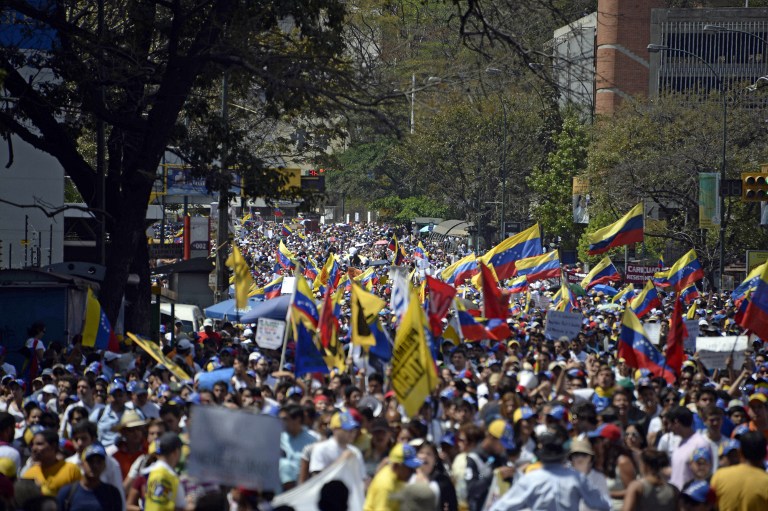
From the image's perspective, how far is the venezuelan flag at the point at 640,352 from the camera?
14367 mm

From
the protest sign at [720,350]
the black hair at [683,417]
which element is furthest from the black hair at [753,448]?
the protest sign at [720,350]

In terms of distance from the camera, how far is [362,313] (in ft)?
46.3

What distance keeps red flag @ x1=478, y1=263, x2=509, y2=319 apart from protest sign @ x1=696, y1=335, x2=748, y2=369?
4482 mm

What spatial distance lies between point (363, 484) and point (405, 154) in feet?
201

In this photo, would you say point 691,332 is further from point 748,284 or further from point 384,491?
point 384,491

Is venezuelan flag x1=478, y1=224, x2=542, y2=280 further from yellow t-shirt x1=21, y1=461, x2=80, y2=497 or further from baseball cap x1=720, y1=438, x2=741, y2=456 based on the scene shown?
yellow t-shirt x1=21, y1=461, x2=80, y2=497

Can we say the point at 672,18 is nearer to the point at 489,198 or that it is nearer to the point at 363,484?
the point at 489,198

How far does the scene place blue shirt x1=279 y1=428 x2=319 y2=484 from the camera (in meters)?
9.57

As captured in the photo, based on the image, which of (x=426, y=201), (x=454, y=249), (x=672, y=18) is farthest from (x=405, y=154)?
(x=426, y=201)

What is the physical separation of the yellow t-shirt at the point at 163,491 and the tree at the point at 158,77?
10290 millimetres

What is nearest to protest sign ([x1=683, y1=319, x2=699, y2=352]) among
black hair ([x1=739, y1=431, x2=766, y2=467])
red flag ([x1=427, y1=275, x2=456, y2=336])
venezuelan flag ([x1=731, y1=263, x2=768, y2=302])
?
red flag ([x1=427, y1=275, x2=456, y2=336])

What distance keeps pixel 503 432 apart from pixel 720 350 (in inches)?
229

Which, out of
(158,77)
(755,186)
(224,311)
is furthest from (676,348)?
(755,186)

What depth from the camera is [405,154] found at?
228 feet
